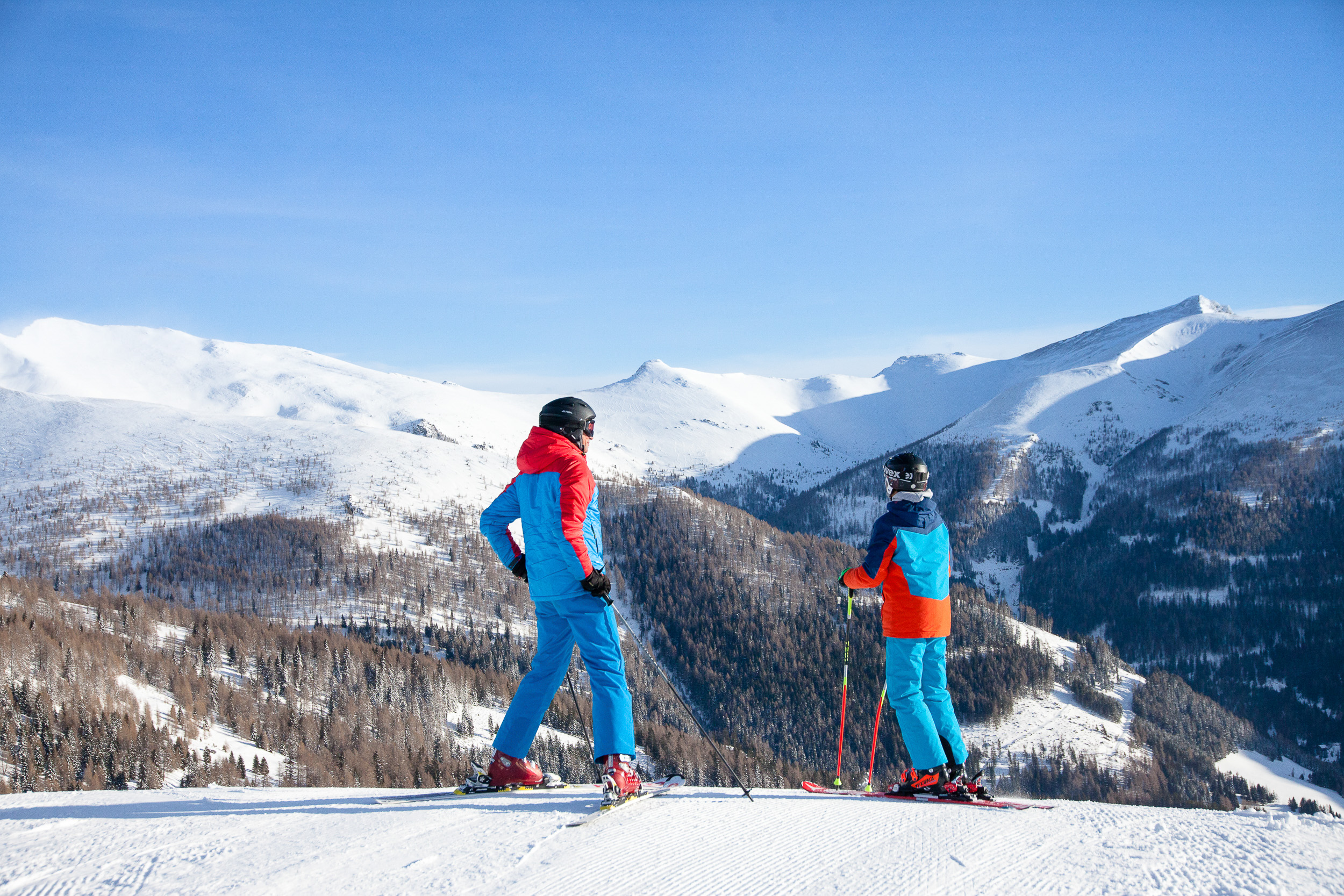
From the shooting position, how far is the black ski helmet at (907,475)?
6688mm

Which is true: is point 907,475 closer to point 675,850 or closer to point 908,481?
point 908,481

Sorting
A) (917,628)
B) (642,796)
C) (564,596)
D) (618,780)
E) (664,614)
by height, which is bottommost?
(664,614)

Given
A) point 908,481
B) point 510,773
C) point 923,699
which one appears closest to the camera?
point 510,773

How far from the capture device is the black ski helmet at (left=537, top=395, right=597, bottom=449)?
20.0 ft

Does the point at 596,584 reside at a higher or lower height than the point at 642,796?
higher

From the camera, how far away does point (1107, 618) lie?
160m

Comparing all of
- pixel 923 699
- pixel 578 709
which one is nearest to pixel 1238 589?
pixel 923 699

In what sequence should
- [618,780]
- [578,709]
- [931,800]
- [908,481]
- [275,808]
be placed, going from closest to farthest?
1. [618,780]
2. [275,808]
3. [931,800]
4. [908,481]
5. [578,709]

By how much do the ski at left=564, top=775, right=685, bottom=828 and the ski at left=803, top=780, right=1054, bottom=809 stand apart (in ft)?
3.71

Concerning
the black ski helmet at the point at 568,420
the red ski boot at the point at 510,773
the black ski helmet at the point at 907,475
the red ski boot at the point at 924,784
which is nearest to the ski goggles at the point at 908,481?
the black ski helmet at the point at 907,475

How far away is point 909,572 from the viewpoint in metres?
6.45

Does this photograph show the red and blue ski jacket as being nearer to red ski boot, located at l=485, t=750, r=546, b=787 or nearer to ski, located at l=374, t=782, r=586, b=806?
red ski boot, located at l=485, t=750, r=546, b=787

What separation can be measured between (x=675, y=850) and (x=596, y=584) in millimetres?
1954

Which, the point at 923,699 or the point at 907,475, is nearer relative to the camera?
the point at 923,699
